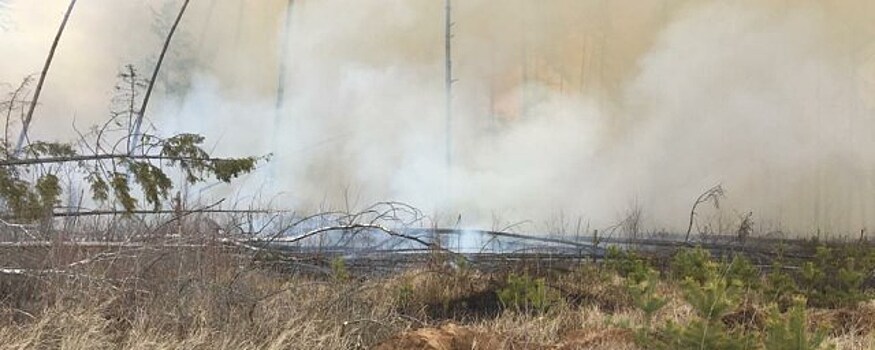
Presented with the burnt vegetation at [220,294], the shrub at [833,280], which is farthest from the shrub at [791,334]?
the shrub at [833,280]

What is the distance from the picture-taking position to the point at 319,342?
6539 mm

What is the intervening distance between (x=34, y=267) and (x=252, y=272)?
185 centimetres

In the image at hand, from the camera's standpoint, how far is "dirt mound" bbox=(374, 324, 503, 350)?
233 inches

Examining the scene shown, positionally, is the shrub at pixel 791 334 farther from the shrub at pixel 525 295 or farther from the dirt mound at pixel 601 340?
the shrub at pixel 525 295

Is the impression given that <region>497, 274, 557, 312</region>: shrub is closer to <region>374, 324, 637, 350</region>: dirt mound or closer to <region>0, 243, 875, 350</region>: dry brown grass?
<region>0, 243, 875, 350</region>: dry brown grass

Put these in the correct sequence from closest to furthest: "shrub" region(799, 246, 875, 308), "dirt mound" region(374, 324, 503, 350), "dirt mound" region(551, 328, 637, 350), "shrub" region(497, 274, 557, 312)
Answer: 1. "dirt mound" region(374, 324, 503, 350)
2. "dirt mound" region(551, 328, 637, 350)
3. "shrub" region(497, 274, 557, 312)
4. "shrub" region(799, 246, 875, 308)

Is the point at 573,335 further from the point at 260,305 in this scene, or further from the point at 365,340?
the point at 260,305

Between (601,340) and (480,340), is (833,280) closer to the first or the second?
(601,340)

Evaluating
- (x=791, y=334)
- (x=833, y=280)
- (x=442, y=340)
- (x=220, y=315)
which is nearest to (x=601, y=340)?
(x=442, y=340)

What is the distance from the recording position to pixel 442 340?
6.09m

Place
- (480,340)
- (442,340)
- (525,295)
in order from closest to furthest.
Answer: (442,340)
(480,340)
(525,295)

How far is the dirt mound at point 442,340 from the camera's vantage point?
5.91 meters

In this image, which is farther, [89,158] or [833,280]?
[833,280]

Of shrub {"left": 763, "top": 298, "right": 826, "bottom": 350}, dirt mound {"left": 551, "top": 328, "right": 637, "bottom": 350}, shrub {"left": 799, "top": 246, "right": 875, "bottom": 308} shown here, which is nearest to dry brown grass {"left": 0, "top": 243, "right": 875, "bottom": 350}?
dirt mound {"left": 551, "top": 328, "right": 637, "bottom": 350}
